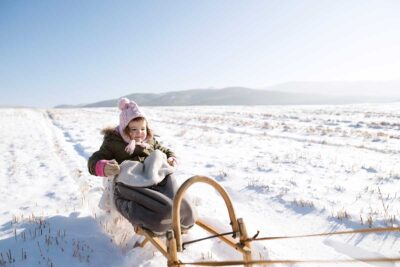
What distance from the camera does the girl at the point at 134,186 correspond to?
3.01 meters

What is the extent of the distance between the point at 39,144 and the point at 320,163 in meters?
9.29

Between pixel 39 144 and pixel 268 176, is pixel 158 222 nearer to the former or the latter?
pixel 268 176

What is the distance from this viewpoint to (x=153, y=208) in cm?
303

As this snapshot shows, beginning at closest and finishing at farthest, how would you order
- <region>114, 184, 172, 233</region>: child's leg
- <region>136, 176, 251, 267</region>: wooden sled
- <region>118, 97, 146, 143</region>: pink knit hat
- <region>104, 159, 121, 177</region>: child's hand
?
<region>136, 176, 251, 267</region>: wooden sled → <region>114, 184, 172, 233</region>: child's leg → <region>104, 159, 121, 177</region>: child's hand → <region>118, 97, 146, 143</region>: pink knit hat

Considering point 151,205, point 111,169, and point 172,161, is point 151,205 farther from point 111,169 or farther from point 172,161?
point 172,161

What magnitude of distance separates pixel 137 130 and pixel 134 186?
901 mm

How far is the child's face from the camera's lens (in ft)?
13.0

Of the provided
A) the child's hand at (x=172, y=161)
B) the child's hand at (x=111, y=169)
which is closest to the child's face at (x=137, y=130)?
the child's hand at (x=172, y=161)

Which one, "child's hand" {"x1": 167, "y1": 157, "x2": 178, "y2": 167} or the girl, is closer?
the girl

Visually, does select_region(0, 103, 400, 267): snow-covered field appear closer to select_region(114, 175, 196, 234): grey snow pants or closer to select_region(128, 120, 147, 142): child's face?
select_region(114, 175, 196, 234): grey snow pants

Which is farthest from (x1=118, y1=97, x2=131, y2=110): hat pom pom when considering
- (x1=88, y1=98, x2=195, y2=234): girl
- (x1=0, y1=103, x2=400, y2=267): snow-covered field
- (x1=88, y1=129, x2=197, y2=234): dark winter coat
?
(x1=0, y1=103, x2=400, y2=267): snow-covered field

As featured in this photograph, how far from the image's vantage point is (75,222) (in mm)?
4148

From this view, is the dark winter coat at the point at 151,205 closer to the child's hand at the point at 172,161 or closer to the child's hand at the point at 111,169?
the child's hand at the point at 111,169

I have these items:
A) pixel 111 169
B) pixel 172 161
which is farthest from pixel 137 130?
pixel 111 169
